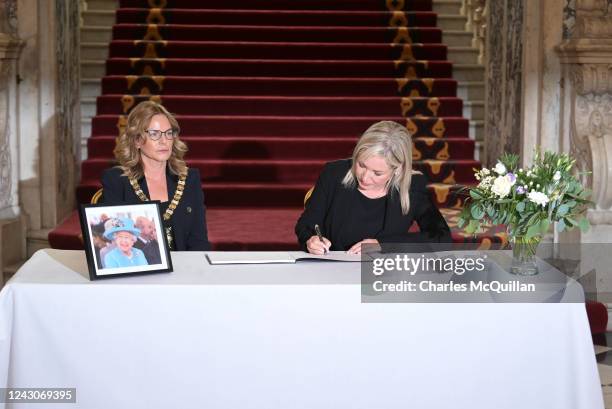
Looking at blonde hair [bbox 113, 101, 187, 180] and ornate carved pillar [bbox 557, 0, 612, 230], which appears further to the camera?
ornate carved pillar [bbox 557, 0, 612, 230]

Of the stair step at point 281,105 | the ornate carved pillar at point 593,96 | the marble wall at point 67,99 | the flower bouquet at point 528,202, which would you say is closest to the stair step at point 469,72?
the stair step at point 281,105

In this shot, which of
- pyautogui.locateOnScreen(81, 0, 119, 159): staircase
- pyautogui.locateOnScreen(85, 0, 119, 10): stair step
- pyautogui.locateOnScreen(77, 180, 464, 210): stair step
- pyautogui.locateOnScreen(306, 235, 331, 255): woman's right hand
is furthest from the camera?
pyautogui.locateOnScreen(85, 0, 119, 10): stair step

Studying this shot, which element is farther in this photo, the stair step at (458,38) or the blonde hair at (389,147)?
the stair step at (458,38)

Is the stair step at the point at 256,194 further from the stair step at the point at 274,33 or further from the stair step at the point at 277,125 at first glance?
the stair step at the point at 274,33

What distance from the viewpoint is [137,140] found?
4.62m

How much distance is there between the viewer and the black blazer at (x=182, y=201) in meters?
4.62

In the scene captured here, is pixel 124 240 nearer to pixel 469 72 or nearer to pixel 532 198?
pixel 532 198

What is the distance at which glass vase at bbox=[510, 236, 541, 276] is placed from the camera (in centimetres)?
368

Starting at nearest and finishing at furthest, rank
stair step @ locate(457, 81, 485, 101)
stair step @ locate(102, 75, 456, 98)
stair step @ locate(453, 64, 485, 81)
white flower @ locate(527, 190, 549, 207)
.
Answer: white flower @ locate(527, 190, 549, 207), stair step @ locate(102, 75, 456, 98), stair step @ locate(457, 81, 485, 101), stair step @ locate(453, 64, 485, 81)

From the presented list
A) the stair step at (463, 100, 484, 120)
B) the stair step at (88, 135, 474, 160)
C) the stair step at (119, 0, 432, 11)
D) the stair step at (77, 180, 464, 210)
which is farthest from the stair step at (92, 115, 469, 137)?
the stair step at (119, 0, 432, 11)

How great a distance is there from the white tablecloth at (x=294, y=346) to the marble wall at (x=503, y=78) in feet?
14.0

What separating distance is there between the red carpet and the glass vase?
3535 mm

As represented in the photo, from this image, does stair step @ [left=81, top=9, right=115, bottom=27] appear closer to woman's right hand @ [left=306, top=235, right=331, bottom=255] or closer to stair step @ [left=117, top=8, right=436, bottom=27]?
stair step @ [left=117, top=8, right=436, bottom=27]

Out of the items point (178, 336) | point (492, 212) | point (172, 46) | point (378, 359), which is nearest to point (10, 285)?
point (178, 336)
